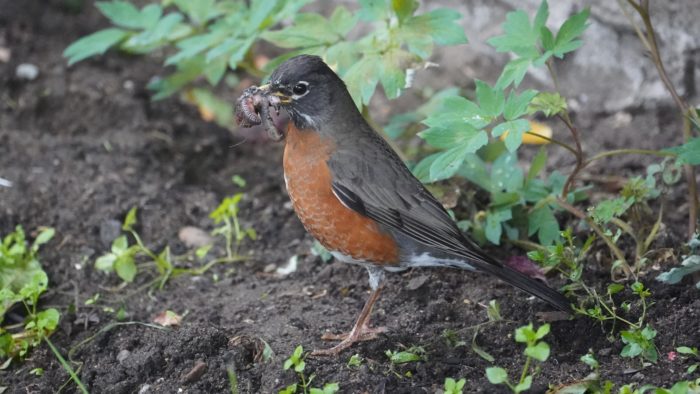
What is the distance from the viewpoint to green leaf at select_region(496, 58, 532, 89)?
383 cm

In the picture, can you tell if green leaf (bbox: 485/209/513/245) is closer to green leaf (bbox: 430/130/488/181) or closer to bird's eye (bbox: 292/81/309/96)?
green leaf (bbox: 430/130/488/181)

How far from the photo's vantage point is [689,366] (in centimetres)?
340

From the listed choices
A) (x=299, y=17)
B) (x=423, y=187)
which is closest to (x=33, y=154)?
(x=299, y=17)

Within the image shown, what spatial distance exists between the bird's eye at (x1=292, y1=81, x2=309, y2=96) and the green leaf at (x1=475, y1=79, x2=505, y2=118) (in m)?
0.78

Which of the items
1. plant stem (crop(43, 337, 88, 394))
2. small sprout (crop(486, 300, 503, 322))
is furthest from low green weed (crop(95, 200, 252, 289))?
small sprout (crop(486, 300, 503, 322))

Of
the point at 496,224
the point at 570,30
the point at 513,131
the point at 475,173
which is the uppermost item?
the point at 570,30

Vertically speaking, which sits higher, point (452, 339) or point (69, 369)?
point (452, 339)

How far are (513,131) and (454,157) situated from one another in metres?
0.26

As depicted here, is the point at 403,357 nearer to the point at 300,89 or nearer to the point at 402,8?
the point at 300,89

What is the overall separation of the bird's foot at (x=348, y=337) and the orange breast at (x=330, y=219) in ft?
1.02

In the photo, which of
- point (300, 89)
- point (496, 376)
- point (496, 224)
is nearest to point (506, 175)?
point (496, 224)

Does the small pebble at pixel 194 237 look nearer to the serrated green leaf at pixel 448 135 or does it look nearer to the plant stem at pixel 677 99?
the serrated green leaf at pixel 448 135

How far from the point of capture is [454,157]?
3715mm

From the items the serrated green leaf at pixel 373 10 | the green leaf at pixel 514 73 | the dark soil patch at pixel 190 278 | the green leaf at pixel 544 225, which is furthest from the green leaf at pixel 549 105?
the serrated green leaf at pixel 373 10
